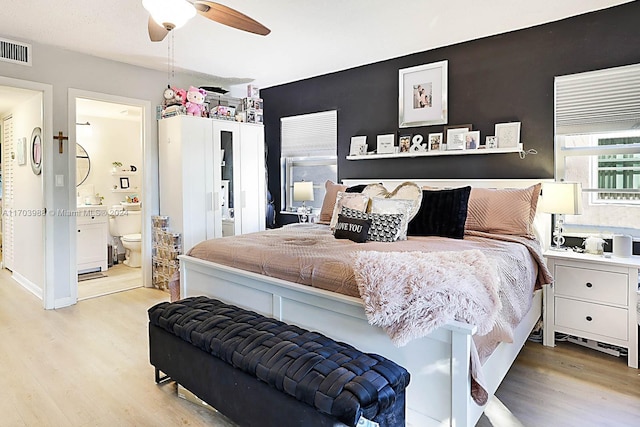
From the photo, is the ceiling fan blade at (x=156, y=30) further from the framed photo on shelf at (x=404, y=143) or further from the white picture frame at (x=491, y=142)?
the white picture frame at (x=491, y=142)

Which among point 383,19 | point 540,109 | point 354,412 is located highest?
point 383,19

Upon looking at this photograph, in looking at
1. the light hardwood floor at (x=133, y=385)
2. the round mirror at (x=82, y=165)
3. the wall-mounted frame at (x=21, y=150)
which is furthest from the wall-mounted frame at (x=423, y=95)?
the round mirror at (x=82, y=165)

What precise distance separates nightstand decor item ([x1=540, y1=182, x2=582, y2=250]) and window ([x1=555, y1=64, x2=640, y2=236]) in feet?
1.50

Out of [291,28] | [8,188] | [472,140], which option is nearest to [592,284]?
[472,140]

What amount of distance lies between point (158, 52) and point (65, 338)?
2751 millimetres

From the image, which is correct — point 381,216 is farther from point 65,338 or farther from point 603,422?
point 65,338

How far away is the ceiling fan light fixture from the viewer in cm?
198

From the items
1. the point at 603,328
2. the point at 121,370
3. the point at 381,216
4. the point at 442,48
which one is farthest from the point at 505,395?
the point at 442,48

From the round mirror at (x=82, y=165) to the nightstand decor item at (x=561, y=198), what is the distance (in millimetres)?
5879

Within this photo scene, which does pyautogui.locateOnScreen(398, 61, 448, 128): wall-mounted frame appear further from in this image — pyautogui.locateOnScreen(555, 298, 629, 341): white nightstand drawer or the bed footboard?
the bed footboard

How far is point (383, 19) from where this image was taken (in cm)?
313

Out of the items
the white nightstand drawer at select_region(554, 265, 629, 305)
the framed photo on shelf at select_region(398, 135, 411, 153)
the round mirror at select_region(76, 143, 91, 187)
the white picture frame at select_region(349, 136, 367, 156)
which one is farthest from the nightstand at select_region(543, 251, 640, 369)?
the round mirror at select_region(76, 143, 91, 187)

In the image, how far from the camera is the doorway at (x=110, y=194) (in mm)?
4539

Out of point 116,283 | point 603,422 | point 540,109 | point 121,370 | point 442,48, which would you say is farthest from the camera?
point 116,283
